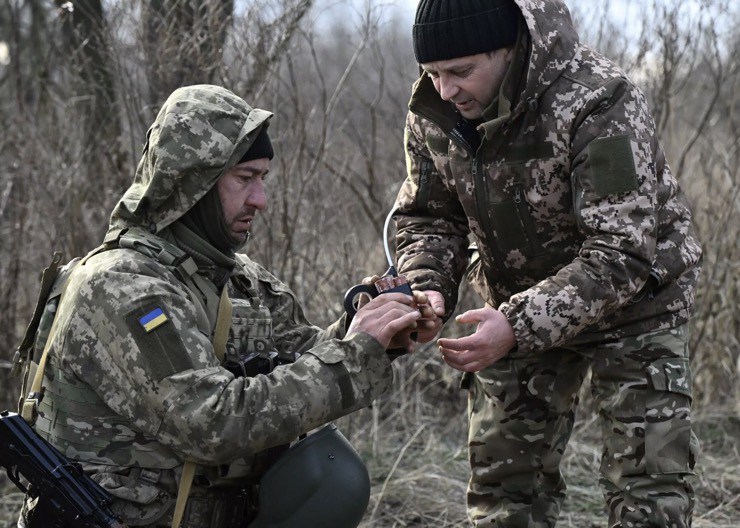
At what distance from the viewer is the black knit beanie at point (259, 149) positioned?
10.9 ft

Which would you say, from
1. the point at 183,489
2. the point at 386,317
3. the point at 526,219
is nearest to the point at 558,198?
the point at 526,219

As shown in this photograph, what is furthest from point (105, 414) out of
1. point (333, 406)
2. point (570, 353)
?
point (570, 353)

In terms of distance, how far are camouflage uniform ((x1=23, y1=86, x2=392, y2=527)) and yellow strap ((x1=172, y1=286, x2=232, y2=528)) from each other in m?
0.04

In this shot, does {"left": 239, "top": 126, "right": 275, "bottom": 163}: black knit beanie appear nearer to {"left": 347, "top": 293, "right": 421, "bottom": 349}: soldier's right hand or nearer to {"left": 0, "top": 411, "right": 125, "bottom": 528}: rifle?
{"left": 347, "top": 293, "right": 421, "bottom": 349}: soldier's right hand

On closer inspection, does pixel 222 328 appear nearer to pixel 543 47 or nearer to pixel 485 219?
pixel 485 219

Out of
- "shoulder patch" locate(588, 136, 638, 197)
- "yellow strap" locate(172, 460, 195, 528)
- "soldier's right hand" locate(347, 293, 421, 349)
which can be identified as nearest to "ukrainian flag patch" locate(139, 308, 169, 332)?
"yellow strap" locate(172, 460, 195, 528)

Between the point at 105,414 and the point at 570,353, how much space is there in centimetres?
165

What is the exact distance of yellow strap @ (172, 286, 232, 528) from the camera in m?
3.11

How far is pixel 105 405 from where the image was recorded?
10.2 feet

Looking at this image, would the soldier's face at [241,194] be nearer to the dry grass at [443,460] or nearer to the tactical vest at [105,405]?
the tactical vest at [105,405]

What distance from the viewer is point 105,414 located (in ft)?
10.2

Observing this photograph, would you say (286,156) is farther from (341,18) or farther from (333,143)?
(341,18)

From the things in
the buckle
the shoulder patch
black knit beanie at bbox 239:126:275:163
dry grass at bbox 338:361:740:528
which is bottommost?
dry grass at bbox 338:361:740:528

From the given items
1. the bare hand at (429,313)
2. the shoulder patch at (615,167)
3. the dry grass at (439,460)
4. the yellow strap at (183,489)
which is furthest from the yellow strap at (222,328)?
the dry grass at (439,460)
